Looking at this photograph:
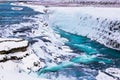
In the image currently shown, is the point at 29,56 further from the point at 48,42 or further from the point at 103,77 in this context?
the point at 48,42

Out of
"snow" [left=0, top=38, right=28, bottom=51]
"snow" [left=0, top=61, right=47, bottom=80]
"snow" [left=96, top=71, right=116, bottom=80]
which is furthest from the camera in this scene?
"snow" [left=0, top=38, right=28, bottom=51]

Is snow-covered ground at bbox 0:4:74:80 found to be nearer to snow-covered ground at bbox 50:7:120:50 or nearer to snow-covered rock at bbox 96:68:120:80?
snow-covered rock at bbox 96:68:120:80

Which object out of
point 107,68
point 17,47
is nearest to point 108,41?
point 107,68

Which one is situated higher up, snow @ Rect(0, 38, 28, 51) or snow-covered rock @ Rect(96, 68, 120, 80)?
snow @ Rect(0, 38, 28, 51)

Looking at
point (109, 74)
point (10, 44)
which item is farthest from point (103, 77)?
point (10, 44)

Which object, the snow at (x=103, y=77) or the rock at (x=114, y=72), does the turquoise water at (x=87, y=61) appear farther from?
the rock at (x=114, y=72)

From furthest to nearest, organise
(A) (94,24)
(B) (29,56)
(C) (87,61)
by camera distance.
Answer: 1. (A) (94,24)
2. (C) (87,61)
3. (B) (29,56)

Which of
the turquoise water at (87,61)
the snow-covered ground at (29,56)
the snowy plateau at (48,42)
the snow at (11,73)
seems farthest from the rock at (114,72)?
the snow at (11,73)

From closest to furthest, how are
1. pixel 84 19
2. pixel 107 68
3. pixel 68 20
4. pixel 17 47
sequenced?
pixel 17 47 < pixel 107 68 < pixel 84 19 < pixel 68 20

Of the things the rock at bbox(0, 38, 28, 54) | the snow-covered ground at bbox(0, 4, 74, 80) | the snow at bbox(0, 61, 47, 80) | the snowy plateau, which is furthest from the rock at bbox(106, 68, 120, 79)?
the rock at bbox(0, 38, 28, 54)

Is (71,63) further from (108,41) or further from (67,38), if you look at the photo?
(67,38)

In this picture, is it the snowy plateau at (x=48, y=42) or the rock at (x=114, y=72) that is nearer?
the snowy plateau at (x=48, y=42)
